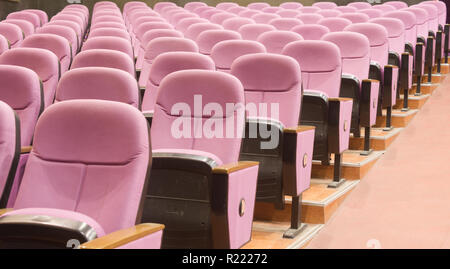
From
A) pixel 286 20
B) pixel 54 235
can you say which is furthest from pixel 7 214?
pixel 286 20

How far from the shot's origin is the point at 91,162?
35.0 inches

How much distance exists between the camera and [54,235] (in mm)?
733

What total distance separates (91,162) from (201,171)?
0.17 m

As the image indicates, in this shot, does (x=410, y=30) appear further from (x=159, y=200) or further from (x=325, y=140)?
(x=159, y=200)

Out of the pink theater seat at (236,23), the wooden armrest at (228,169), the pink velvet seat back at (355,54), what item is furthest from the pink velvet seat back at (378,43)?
the wooden armrest at (228,169)

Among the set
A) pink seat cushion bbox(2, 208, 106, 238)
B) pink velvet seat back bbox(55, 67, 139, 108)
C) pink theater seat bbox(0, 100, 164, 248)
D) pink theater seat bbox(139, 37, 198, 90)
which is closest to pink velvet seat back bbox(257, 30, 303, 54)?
pink theater seat bbox(139, 37, 198, 90)

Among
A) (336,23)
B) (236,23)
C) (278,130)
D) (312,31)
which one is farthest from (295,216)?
(236,23)

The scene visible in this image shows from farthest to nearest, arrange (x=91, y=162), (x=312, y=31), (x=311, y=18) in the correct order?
(x=311, y=18) → (x=312, y=31) → (x=91, y=162)

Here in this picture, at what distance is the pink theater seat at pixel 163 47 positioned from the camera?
1764 mm

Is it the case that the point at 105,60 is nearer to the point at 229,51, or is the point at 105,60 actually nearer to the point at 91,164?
the point at 229,51

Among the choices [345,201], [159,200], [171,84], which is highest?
[171,84]

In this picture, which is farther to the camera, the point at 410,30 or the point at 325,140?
the point at 410,30

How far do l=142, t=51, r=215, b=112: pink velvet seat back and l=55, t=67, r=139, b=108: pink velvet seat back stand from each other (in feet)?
0.68
